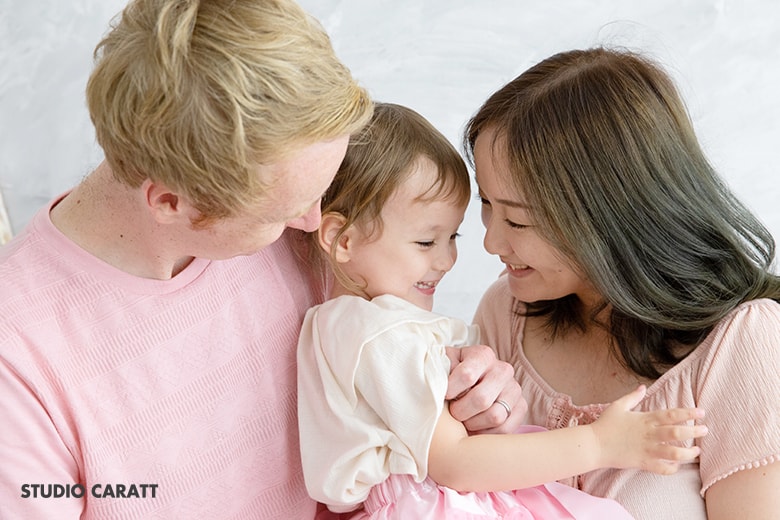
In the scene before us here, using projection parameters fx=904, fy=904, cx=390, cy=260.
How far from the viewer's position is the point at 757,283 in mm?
1771

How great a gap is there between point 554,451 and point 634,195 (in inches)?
19.7

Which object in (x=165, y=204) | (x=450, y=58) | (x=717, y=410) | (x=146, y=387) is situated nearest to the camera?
(x=165, y=204)

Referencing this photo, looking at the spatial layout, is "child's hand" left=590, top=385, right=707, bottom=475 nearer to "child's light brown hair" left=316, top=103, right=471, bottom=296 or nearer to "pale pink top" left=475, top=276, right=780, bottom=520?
"pale pink top" left=475, top=276, right=780, bottom=520

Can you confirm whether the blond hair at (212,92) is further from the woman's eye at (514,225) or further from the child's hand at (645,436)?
the child's hand at (645,436)

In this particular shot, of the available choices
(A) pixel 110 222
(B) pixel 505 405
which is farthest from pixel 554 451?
(A) pixel 110 222

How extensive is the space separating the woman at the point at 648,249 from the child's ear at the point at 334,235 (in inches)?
11.4

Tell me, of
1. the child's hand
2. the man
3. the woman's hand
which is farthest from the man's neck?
the child's hand

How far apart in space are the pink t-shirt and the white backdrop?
1049 millimetres

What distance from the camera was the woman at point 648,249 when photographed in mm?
1681

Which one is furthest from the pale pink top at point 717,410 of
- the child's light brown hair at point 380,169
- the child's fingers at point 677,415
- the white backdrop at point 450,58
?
the white backdrop at point 450,58

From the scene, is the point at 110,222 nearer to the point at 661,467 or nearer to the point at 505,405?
the point at 505,405

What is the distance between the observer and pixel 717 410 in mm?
1695

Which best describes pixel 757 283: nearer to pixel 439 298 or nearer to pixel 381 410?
pixel 381 410

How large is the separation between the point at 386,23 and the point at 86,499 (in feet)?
5.42
